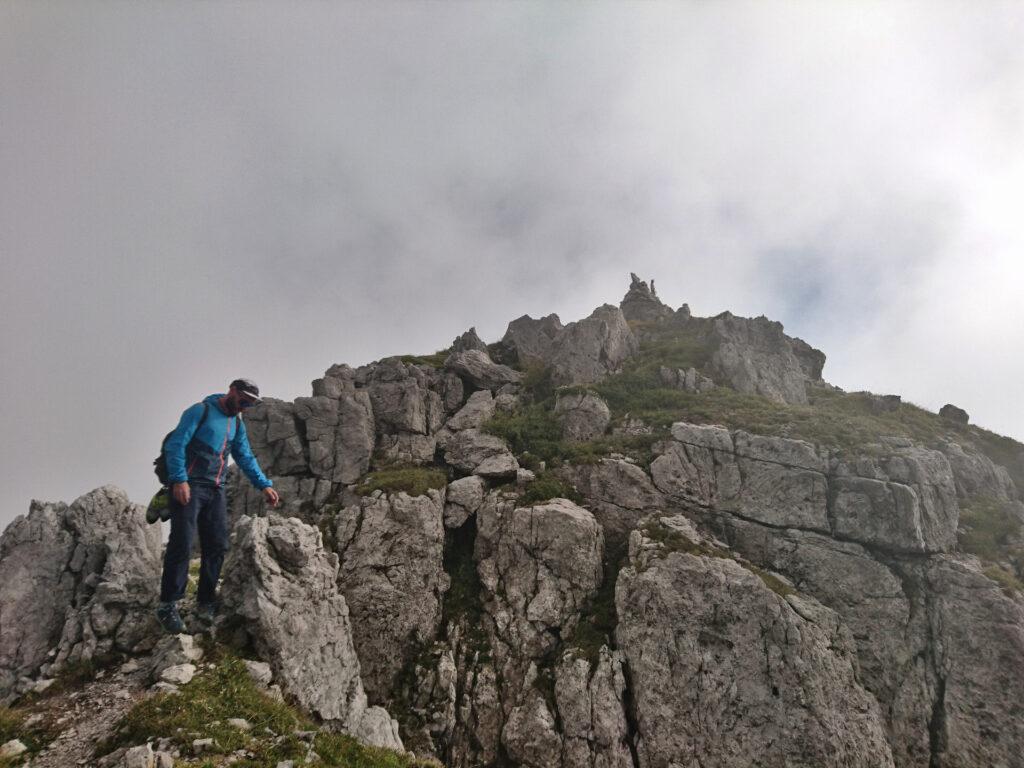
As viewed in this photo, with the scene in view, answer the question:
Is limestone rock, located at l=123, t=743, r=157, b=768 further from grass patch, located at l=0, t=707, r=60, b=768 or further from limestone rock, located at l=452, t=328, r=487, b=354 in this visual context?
limestone rock, located at l=452, t=328, r=487, b=354

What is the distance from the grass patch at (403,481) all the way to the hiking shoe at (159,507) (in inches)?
600

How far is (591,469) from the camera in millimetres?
29016

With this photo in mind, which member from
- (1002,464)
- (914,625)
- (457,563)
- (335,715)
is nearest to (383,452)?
(457,563)

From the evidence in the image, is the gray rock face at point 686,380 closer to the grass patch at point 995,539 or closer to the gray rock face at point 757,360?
the gray rock face at point 757,360

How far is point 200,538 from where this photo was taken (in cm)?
1188

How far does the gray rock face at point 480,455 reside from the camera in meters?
29.5

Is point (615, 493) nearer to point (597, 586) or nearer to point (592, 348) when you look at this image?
point (597, 586)

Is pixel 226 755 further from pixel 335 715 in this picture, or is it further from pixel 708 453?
pixel 708 453

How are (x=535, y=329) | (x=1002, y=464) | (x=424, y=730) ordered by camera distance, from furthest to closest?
(x=535, y=329)
(x=1002, y=464)
(x=424, y=730)

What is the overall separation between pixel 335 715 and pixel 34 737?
7.67m

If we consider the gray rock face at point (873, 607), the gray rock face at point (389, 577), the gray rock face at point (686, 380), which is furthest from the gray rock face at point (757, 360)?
the gray rock face at point (389, 577)

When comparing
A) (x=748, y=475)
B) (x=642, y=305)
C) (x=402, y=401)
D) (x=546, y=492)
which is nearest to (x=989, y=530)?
(x=748, y=475)

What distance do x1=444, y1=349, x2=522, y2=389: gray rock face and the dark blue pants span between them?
3093 centimetres

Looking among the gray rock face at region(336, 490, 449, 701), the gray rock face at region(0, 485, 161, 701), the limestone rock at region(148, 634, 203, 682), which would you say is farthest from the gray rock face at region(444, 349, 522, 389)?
the limestone rock at region(148, 634, 203, 682)
